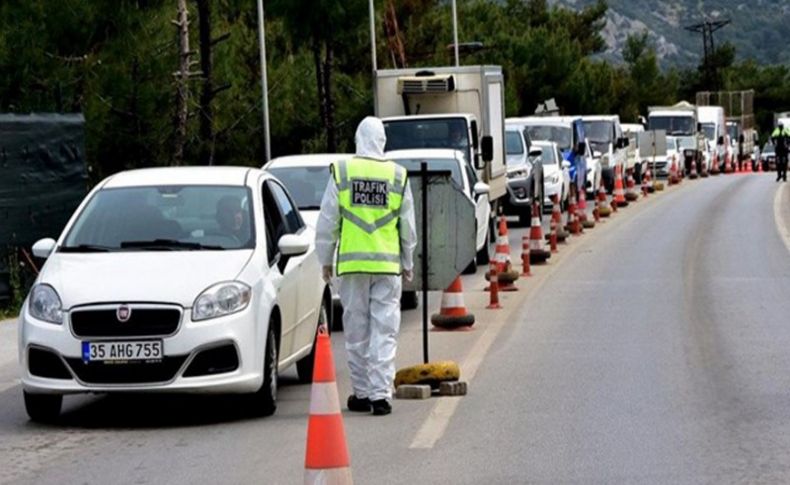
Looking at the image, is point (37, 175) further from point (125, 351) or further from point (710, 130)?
point (710, 130)

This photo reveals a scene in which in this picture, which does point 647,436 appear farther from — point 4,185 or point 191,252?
point 4,185

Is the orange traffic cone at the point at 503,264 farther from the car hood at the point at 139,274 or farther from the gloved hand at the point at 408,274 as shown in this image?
the car hood at the point at 139,274

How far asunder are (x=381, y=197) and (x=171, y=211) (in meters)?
1.70

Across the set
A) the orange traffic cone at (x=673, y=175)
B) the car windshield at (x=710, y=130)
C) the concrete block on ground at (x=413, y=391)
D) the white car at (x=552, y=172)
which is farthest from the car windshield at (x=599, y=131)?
the concrete block on ground at (x=413, y=391)

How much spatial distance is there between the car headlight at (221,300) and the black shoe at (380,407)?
3.47 ft

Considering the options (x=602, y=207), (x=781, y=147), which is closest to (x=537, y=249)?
(x=602, y=207)

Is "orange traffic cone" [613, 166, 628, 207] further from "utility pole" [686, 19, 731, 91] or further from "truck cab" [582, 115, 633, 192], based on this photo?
"utility pole" [686, 19, 731, 91]

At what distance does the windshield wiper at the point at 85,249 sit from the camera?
12.3 m

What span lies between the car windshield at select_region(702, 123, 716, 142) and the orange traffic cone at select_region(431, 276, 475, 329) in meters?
61.1

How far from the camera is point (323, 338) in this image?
28.6 ft

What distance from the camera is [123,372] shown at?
11.4 m

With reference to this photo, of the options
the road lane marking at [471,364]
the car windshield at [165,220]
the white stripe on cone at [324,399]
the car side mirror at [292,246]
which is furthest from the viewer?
the car windshield at [165,220]

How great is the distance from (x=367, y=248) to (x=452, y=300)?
5.68m

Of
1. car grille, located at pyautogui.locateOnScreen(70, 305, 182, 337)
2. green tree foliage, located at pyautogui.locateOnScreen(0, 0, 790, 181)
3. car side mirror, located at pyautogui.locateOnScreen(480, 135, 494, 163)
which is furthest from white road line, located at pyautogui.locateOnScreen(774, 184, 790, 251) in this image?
car grille, located at pyautogui.locateOnScreen(70, 305, 182, 337)
